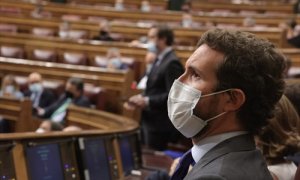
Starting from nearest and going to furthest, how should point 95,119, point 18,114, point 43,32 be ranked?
point 95,119, point 18,114, point 43,32

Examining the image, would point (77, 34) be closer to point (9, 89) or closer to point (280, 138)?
point (9, 89)

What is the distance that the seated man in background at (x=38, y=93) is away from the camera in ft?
13.0

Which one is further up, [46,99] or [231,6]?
[231,6]

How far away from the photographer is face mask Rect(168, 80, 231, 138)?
976 mm

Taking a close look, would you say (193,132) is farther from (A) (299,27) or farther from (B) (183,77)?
(A) (299,27)

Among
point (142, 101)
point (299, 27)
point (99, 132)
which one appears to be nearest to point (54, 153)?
point (99, 132)

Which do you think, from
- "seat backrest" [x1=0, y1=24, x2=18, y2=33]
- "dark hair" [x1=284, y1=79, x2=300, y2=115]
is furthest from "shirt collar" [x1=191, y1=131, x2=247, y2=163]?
"seat backrest" [x1=0, y1=24, x2=18, y2=33]

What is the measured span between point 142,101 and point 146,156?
0.33m

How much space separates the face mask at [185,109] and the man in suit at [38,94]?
300 centimetres

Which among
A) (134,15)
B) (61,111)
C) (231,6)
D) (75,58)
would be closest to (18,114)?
(61,111)

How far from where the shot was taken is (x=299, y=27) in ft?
19.9

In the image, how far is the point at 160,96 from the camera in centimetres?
271

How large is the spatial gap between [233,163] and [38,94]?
330 centimetres

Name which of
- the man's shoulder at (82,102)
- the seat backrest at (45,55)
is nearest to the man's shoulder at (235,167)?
the man's shoulder at (82,102)
